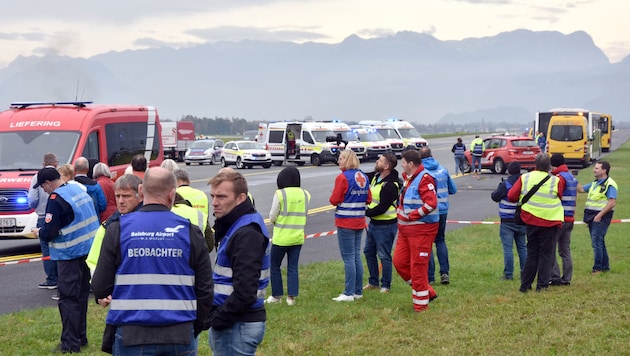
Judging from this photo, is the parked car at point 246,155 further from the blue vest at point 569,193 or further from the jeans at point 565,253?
the blue vest at point 569,193

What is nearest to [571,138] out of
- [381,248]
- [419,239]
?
[381,248]

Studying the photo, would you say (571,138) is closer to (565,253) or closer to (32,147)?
(32,147)

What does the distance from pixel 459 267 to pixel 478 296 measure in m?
2.63

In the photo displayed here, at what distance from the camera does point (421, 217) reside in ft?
32.0

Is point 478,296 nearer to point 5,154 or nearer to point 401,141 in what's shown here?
point 5,154

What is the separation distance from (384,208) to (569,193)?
Result: 104 inches

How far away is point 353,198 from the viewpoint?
1081 centimetres

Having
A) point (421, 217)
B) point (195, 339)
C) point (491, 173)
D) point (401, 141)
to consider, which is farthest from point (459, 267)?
point (401, 141)

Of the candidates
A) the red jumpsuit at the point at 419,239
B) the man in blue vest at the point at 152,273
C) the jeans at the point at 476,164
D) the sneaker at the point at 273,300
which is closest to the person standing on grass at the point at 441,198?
the red jumpsuit at the point at 419,239

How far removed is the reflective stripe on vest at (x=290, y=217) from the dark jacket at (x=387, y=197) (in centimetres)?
104

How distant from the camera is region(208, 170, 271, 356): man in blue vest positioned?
528 centimetres

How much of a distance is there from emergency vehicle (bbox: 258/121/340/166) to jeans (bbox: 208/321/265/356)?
41144 millimetres

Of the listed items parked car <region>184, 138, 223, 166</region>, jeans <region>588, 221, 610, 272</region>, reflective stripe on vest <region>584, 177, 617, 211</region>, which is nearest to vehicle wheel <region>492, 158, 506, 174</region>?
parked car <region>184, 138, 223, 166</region>

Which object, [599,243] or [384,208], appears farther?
[599,243]
